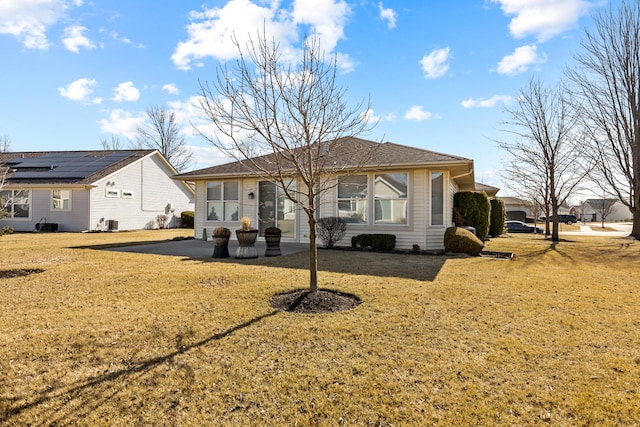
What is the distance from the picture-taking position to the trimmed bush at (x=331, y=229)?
38.7 ft

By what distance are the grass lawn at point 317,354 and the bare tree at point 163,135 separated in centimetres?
3576

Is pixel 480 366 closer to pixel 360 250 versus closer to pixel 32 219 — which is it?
pixel 360 250

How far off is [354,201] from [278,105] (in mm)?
7142

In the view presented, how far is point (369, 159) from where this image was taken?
11047 mm

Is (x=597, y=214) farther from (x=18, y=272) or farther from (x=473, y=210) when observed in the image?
(x=18, y=272)

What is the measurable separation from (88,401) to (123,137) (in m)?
49.1

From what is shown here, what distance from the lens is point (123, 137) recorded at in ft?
146

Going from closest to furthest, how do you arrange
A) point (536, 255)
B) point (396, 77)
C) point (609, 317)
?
point (609, 317) → point (396, 77) → point (536, 255)

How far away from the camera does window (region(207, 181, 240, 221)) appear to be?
14.2 m

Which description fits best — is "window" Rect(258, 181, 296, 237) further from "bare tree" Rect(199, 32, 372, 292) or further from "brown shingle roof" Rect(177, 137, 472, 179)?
"bare tree" Rect(199, 32, 372, 292)

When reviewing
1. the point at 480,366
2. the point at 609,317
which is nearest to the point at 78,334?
the point at 480,366

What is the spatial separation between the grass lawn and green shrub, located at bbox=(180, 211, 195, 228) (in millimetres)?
18806

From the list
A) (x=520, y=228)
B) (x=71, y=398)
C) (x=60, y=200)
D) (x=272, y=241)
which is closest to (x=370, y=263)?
(x=272, y=241)

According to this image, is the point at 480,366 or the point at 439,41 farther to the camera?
the point at 439,41
